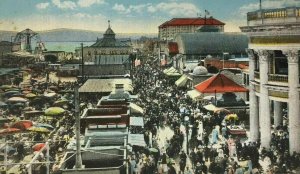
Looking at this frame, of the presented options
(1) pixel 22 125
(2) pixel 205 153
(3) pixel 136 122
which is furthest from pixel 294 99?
(1) pixel 22 125

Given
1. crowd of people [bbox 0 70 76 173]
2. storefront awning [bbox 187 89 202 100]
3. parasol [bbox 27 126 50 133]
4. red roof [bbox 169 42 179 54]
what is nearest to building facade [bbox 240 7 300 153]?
crowd of people [bbox 0 70 76 173]

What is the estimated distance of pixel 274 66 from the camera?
30.3 meters

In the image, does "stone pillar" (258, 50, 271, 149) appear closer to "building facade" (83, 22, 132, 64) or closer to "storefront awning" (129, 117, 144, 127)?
"storefront awning" (129, 117, 144, 127)

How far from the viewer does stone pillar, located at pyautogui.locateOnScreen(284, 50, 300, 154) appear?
27.6 meters

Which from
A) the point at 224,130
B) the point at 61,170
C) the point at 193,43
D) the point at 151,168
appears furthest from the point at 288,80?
the point at 193,43

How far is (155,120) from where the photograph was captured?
3922cm

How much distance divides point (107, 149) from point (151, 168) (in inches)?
120

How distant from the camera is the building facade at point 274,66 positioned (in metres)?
27.4

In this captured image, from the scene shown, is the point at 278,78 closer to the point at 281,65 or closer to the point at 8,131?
the point at 281,65

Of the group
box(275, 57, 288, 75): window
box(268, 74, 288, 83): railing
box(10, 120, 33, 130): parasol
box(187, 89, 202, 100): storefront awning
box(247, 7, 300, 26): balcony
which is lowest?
box(10, 120, 33, 130): parasol

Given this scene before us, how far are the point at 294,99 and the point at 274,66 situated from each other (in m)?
3.45

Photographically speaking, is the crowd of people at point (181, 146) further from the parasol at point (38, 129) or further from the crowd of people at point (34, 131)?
the parasol at point (38, 129)

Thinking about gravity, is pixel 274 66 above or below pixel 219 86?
above

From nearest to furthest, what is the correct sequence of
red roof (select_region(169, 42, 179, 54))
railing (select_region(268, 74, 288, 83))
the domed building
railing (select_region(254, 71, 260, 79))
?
railing (select_region(268, 74, 288, 83)) → railing (select_region(254, 71, 260, 79)) → the domed building → red roof (select_region(169, 42, 179, 54))
